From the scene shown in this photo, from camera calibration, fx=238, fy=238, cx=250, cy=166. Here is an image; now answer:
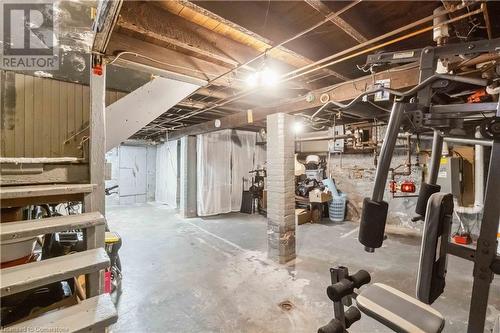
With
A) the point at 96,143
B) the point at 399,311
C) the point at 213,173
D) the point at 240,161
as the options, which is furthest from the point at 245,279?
the point at 240,161

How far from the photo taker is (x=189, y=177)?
664 centimetres

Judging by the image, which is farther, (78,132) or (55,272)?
(78,132)

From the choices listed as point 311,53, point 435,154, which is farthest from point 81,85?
point 435,154

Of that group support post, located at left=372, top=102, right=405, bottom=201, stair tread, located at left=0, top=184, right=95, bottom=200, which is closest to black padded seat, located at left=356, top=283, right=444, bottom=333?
support post, located at left=372, top=102, right=405, bottom=201

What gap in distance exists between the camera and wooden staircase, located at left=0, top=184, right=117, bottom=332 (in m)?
1.14

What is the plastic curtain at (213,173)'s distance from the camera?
21.7ft

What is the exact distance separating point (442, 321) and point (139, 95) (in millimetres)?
3010

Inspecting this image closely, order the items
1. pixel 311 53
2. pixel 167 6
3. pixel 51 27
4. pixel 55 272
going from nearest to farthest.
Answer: pixel 55 272
pixel 167 6
pixel 51 27
pixel 311 53

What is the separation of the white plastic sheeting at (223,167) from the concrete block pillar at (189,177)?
0.15m

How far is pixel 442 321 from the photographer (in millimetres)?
1256

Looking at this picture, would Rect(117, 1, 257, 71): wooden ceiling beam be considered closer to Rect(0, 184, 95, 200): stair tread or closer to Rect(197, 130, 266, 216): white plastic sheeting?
Rect(0, 184, 95, 200): stair tread

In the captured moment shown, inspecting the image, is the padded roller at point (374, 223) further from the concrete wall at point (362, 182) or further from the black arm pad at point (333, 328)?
the concrete wall at point (362, 182)

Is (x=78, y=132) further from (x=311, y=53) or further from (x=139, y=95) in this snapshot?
(x=311, y=53)

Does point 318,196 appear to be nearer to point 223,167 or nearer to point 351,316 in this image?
point 223,167
